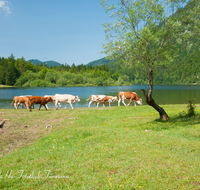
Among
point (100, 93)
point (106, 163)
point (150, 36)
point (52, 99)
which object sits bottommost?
point (100, 93)

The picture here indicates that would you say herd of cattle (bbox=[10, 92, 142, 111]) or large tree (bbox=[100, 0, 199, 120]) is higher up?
large tree (bbox=[100, 0, 199, 120])

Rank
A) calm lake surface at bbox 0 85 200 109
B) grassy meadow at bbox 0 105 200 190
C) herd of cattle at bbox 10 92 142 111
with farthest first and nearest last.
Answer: calm lake surface at bbox 0 85 200 109 → herd of cattle at bbox 10 92 142 111 → grassy meadow at bbox 0 105 200 190

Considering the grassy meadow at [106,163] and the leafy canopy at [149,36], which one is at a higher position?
the leafy canopy at [149,36]

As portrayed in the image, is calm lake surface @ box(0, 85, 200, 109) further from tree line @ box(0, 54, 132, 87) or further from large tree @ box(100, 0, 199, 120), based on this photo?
tree line @ box(0, 54, 132, 87)

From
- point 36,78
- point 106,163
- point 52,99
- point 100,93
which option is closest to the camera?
point 106,163

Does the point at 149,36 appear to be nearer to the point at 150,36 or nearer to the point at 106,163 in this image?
the point at 150,36

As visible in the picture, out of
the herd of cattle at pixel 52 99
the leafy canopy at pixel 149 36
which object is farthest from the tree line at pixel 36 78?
the leafy canopy at pixel 149 36

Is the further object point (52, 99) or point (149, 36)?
point (52, 99)

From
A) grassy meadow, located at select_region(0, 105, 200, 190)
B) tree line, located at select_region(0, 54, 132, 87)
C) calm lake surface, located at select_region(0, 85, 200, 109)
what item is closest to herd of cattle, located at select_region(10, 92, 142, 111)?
calm lake surface, located at select_region(0, 85, 200, 109)

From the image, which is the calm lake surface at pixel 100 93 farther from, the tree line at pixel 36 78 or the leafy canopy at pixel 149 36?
the tree line at pixel 36 78

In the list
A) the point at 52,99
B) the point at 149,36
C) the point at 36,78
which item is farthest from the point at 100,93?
the point at 36,78

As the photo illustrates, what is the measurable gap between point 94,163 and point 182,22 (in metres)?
11.7

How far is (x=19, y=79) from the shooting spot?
430 feet

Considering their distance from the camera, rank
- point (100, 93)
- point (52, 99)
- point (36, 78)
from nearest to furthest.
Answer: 1. point (52, 99)
2. point (100, 93)
3. point (36, 78)
